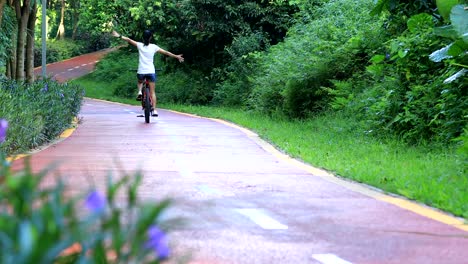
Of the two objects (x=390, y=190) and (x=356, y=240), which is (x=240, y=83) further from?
(x=356, y=240)

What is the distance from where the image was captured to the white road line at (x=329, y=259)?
4355 mm

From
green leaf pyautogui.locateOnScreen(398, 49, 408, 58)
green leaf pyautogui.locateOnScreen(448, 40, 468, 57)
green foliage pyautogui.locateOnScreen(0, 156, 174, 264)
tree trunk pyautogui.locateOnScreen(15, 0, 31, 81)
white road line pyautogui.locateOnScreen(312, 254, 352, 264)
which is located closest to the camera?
green foliage pyautogui.locateOnScreen(0, 156, 174, 264)

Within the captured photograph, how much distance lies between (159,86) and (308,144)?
1890 centimetres

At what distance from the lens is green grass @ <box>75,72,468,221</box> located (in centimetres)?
657

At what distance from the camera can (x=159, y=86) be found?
29469 millimetres

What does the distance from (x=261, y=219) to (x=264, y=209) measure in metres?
0.45

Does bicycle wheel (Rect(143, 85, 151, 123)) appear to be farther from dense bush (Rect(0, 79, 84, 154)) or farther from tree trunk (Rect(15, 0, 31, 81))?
tree trunk (Rect(15, 0, 31, 81))

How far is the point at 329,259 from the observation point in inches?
174

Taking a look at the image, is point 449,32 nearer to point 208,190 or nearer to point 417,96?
point 417,96

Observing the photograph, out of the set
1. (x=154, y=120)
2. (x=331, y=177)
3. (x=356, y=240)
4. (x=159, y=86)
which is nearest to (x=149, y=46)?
(x=154, y=120)

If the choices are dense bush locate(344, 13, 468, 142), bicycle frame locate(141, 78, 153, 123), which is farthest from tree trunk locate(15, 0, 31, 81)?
dense bush locate(344, 13, 468, 142)

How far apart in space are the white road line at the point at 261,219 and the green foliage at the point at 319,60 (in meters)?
9.55

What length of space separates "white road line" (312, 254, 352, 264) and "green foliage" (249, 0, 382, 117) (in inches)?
426

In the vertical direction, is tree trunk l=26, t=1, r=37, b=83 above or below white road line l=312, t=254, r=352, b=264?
above
